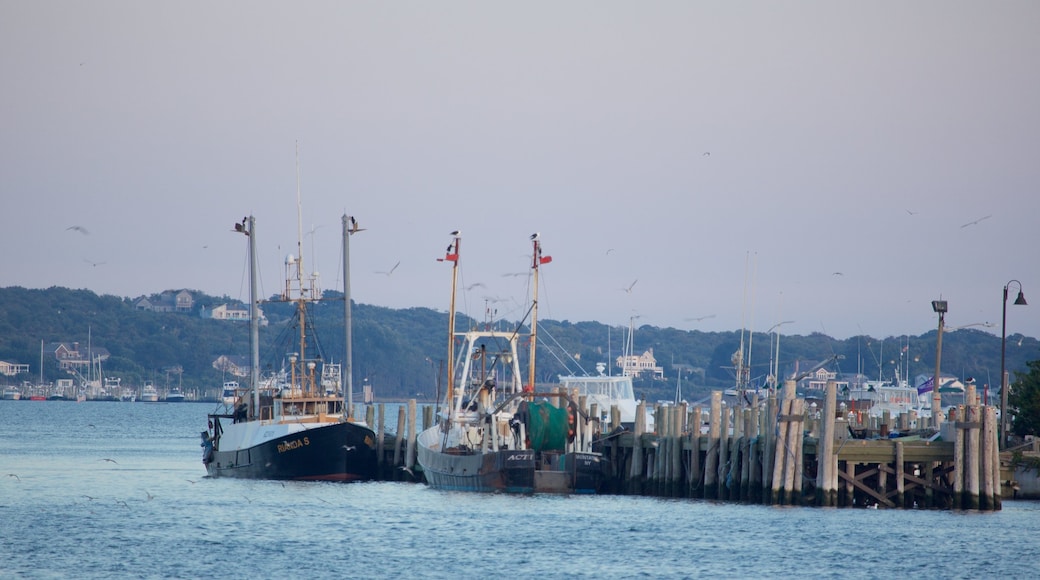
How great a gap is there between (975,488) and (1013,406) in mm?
13716

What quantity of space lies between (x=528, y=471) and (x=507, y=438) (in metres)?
2.85

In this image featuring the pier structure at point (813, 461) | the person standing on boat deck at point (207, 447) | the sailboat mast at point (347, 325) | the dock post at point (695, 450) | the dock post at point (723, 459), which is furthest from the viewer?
the person standing on boat deck at point (207, 447)

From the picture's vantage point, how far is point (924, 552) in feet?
120

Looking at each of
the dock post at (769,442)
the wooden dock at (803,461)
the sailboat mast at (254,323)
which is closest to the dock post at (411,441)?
the sailboat mast at (254,323)

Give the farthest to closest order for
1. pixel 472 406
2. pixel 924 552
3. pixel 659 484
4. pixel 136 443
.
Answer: pixel 136 443
pixel 472 406
pixel 659 484
pixel 924 552

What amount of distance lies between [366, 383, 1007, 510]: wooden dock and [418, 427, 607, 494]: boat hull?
1.66m

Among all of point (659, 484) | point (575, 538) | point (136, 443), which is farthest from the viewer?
point (136, 443)

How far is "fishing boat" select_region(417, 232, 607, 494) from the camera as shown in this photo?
47219mm

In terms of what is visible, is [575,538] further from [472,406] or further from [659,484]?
[472,406]

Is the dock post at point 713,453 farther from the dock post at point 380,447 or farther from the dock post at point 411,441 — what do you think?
the dock post at point 380,447

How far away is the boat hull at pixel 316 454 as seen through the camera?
181 ft

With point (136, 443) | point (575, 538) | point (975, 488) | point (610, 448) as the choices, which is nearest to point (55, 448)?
point (136, 443)

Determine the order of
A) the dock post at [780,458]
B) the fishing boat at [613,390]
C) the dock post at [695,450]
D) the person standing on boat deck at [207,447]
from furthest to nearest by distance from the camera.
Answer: the fishing boat at [613,390] → the person standing on boat deck at [207,447] → the dock post at [695,450] → the dock post at [780,458]

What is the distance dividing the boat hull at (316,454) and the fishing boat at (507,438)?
3.89m
